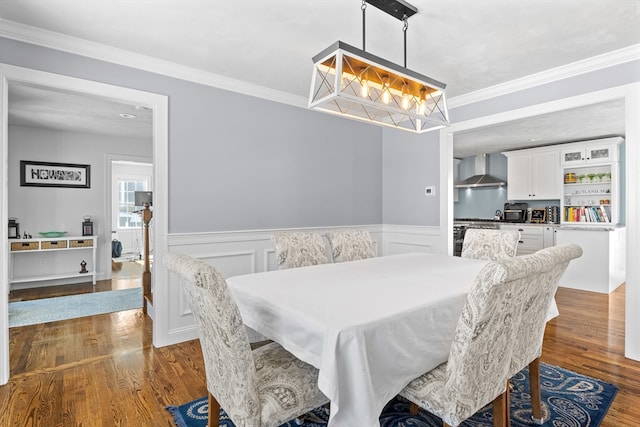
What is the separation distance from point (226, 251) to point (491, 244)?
2417mm

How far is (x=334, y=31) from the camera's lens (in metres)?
2.38

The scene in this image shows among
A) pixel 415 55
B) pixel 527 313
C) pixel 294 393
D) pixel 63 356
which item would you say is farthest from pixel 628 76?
pixel 63 356

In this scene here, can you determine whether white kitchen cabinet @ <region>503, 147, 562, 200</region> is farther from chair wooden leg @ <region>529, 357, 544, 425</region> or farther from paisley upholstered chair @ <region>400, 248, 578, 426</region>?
paisley upholstered chair @ <region>400, 248, 578, 426</region>

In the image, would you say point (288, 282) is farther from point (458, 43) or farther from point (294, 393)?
point (458, 43)

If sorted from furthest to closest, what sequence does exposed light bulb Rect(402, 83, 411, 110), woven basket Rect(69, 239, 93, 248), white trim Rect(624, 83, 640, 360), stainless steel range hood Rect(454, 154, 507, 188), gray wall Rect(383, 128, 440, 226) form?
stainless steel range hood Rect(454, 154, 507, 188)
woven basket Rect(69, 239, 93, 248)
gray wall Rect(383, 128, 440, 226)
white trim Rect(624, 83, 640, 360)
exposed light bulb Rect(402, 83, 411, 110)

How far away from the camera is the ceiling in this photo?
82.9 inches

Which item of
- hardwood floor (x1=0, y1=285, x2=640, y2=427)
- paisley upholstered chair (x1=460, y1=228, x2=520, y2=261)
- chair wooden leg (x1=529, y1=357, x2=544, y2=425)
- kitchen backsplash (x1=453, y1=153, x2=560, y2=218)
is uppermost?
kitchen backsplash (x1=453, y1=153, x2=560, y2=218)

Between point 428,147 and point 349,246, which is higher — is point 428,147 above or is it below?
above

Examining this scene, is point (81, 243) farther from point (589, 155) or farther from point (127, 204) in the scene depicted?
point (589, 155)

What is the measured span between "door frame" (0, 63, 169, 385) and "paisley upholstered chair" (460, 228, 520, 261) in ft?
8.89

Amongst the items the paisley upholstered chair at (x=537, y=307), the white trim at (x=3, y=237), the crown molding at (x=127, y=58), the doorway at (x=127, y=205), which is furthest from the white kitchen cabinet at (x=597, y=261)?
the doorway at (x=127, y=205)

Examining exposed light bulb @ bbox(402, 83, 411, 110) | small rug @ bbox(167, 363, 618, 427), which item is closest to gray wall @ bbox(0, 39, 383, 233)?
small rug @ bbox(167, 363, 618, 427)

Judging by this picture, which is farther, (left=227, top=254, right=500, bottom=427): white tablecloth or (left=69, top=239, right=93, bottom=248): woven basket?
(left=69, top=239, right=93, bottom=248): woven basket

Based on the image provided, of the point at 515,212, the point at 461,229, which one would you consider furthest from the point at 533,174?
the point at 461,229
